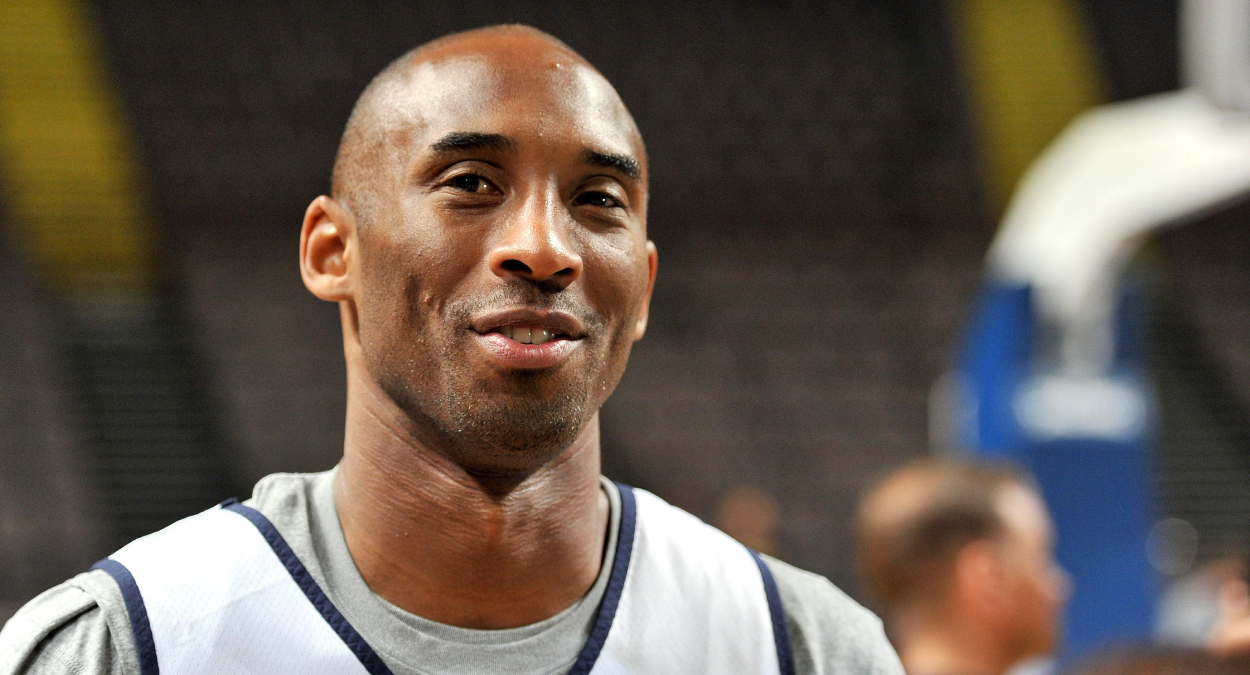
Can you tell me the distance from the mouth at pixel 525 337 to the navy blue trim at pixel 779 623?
0.47 meters

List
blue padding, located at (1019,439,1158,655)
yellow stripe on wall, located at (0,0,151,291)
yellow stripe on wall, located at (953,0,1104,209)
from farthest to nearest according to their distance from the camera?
yellow stripe on wall, located at (953,0,1104,209) < yellow stripe on wall, located at (0,0,151,291) < blue padding, located at (1019,439,1158,655)

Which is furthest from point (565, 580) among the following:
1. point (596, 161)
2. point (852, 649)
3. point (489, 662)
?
point (596, 161)

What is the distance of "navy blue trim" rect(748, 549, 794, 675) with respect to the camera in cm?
157

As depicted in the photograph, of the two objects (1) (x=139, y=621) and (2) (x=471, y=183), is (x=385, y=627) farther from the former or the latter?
(2) (x=471, y=183)

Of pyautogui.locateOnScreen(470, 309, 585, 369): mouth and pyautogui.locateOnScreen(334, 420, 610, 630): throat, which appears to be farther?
pyautogui.locateOnScreen(334, 420, 610, 630): throat

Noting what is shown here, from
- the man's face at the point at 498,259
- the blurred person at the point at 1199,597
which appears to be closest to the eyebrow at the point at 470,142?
the man's face at the point at 498,259

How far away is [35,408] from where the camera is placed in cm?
895

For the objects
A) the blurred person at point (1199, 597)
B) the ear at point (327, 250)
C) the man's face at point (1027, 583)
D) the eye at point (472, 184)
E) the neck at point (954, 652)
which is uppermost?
the eye at point (472, 184)

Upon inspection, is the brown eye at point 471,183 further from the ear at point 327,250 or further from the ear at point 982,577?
the ear at point 982,577

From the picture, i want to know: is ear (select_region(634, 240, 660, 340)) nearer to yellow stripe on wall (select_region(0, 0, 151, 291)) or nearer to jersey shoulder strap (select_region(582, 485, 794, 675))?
jersey shoulder strap (select_region(582, 485, 794, 675))

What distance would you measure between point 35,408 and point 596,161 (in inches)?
341

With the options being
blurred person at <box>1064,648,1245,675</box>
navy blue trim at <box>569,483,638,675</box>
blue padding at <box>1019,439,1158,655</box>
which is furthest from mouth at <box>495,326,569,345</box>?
blue padding at <box>1019,439,1158,655</box>

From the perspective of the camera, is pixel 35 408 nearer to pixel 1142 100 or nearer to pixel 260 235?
pixel 260 235

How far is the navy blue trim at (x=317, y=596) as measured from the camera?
4.73 ft
